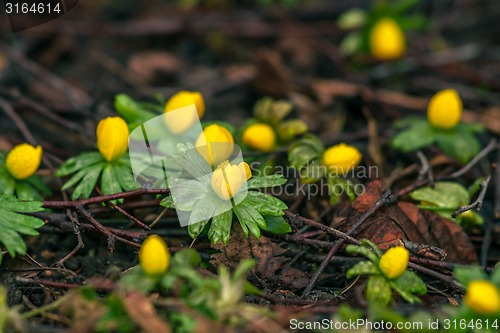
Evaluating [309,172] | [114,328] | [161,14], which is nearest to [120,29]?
[161,14]

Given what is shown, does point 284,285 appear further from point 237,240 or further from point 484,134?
point 484,134

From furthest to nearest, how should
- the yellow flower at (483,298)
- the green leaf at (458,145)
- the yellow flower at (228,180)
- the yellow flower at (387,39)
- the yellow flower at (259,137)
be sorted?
the yellow flower at (387,39)
the green leaf at (458,145)
the yellow flower at (259,137)
the yellow flower at (228,180)
the yellow flower at (483,298)

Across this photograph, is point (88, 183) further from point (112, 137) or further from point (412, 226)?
point (412, 226)

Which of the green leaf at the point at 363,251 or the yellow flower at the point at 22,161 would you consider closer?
the green leaf at the point at 363,251

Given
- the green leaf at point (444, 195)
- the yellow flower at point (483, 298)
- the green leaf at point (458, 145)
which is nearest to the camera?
the yellow flower at point (483, 298)

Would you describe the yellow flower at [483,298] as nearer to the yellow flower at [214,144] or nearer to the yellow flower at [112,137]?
the yellow flower at [214,144]

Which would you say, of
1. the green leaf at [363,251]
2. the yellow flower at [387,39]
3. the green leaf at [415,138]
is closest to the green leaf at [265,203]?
the green leaf at [363,251]

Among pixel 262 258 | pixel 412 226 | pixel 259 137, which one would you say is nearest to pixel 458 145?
pixel 412 226
